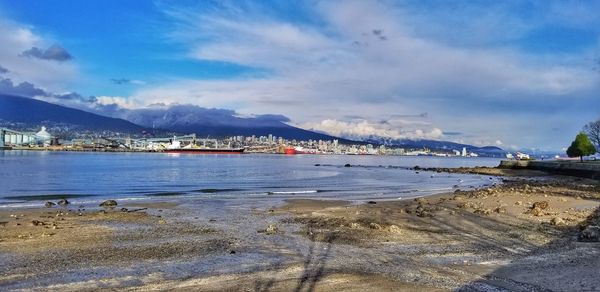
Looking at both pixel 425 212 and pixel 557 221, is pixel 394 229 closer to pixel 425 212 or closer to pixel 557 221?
pixel 425 212

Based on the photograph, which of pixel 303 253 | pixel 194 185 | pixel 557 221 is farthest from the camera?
pixel 194 185

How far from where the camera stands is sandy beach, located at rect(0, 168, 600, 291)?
9406 mm

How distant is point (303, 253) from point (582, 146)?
107 metres

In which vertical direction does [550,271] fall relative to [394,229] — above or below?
above

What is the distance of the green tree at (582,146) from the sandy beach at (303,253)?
9360 cm

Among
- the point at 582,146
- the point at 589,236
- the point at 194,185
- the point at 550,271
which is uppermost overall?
the point at 582,146

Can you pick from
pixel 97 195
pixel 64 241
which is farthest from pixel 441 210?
pixel 97 195

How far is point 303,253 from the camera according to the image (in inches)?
490

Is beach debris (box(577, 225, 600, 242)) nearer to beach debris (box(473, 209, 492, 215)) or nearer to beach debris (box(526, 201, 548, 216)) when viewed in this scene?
beach debris (box(526, 201, 548, 216))

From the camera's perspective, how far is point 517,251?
1295 cm

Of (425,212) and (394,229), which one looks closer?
(394,229)

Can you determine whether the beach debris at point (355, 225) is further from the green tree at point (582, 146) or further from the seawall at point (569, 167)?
the green tree at point (582, 146)

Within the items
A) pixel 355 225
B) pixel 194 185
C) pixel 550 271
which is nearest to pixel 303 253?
pixel 355 225

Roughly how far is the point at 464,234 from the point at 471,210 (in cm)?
744
